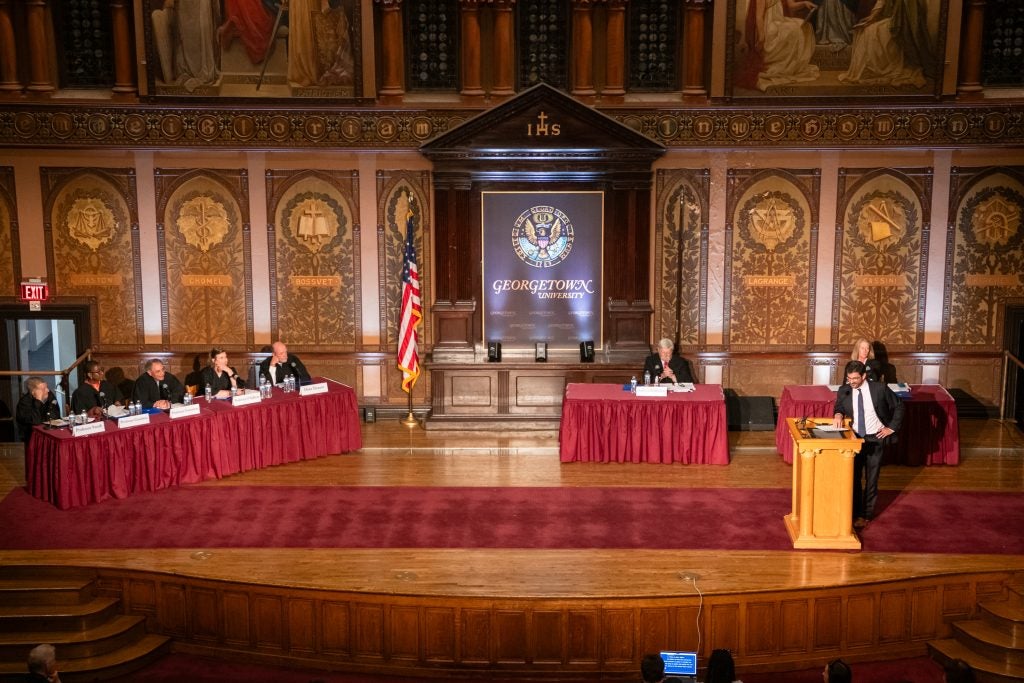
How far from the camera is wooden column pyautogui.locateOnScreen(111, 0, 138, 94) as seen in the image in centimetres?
1352

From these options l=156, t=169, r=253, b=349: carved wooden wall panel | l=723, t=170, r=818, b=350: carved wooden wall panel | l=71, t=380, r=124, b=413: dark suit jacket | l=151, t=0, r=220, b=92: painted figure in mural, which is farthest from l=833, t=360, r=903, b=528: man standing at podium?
l=151, t=0, r=220, b=92: painted figure in mural

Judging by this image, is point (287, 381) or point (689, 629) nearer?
point (689, 629)

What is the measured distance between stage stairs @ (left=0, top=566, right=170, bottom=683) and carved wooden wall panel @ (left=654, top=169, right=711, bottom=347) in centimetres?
813

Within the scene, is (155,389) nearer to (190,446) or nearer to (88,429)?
(190,446)

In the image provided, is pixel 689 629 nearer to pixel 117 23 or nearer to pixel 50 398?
pixel 50 398

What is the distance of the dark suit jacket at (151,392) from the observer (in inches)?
467

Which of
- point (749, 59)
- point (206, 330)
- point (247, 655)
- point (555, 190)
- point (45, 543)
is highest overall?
point (749, 59)

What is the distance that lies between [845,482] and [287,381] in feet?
22.1

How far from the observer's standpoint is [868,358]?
43.7 ft

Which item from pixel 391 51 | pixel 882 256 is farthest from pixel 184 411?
pixel 882 256

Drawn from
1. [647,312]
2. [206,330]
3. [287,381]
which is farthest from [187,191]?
[647,312]

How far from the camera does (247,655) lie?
28.4ft

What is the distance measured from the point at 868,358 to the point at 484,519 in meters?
6.09

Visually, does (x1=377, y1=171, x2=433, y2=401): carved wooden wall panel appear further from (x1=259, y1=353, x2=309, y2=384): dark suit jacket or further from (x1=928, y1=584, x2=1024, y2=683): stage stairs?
(x1=928, y1=584, x2=1024, y2=683): stage stairs
